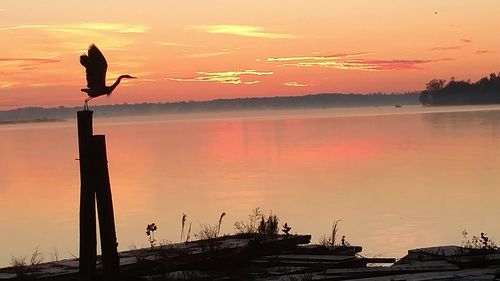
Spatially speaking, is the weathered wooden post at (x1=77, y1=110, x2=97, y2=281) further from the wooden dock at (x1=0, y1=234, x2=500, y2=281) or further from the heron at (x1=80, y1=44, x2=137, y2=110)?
the wooden dock at (x1=0, y1=234, x2=500, y2=281)

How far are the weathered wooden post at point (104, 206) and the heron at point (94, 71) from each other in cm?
60

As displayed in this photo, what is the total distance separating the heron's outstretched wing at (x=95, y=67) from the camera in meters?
10.5

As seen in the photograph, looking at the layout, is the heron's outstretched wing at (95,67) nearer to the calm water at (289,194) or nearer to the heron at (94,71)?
the heron at (94,71)

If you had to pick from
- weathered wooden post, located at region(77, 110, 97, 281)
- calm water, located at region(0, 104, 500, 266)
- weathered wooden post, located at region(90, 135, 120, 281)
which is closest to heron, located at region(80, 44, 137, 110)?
weathered wooden post, located at region(77, 110, 97, 281)

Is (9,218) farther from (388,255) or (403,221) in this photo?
(388,255)

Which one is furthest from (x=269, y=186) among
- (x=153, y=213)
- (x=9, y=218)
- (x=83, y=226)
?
(x=83, y=226)

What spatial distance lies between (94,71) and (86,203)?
1.78 meters

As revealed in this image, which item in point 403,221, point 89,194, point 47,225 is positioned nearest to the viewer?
point 89,194

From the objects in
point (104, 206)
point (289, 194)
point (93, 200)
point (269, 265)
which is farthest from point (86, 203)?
point (289, 194)

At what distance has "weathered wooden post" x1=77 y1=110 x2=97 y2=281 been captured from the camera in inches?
411

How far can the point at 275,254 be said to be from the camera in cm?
1400

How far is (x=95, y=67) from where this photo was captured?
414 inches

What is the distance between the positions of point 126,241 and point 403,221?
9.36 metres

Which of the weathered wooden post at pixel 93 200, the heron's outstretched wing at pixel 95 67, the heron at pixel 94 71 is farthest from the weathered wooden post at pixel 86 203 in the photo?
the heron's outstretched wing at pixel 95 67
